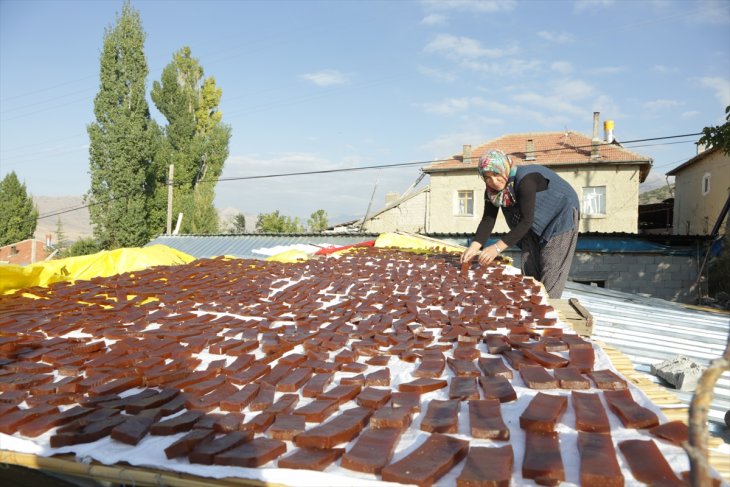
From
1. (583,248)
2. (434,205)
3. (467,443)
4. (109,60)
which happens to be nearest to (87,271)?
(467,443)

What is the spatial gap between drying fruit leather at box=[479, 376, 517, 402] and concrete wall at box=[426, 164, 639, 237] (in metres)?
17.5

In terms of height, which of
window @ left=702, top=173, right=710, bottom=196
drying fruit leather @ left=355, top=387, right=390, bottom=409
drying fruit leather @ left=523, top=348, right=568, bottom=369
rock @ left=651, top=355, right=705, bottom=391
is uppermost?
window @ left=702, top=173, right=710, bottom=196

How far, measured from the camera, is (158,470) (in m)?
1.34

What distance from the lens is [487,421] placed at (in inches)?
58.8

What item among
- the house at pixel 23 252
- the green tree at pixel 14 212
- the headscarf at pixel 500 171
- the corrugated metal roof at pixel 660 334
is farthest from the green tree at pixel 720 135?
the green tree at pixel 14 212

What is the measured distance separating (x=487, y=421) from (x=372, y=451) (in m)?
0.37

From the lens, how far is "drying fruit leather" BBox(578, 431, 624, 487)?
115 centimetres

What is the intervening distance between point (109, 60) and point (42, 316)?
25.5 meters

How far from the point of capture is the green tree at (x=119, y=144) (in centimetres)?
2436

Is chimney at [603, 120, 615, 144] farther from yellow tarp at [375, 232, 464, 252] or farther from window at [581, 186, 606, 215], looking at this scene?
yellow tarp at [375, 232, 464, 252]

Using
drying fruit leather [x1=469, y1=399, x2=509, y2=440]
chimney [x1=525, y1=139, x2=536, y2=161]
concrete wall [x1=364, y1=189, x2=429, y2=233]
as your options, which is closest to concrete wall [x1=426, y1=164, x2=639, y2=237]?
chimney [x1=525, y1=139, x2=536, y2=161]

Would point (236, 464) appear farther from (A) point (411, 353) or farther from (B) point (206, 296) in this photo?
(B) point (206, 296)

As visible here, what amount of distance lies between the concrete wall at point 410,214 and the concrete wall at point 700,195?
1019 cm

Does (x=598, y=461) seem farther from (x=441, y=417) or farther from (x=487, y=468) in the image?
(x=441, y=417)
